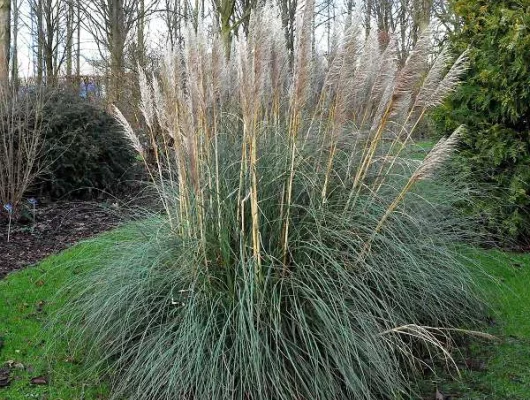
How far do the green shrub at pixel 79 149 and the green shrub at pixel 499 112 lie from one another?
12.7 feet

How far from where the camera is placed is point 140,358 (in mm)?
2873

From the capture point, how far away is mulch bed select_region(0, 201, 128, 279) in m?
5.35

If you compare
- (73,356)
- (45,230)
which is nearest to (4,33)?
(45,230)

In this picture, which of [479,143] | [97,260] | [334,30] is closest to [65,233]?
[97,260]

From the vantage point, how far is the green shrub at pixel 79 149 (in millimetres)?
7160

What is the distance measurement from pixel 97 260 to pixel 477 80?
386 centimetres

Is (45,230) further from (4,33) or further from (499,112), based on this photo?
(4,33)

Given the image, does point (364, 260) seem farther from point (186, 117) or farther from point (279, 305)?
point (186, 117)

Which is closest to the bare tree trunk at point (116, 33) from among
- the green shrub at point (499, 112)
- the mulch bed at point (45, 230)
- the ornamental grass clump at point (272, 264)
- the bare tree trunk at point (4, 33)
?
the bare tree trunk at point (4, 33)

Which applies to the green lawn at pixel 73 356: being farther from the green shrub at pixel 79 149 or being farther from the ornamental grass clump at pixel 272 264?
the green shrub at pixel 79 149

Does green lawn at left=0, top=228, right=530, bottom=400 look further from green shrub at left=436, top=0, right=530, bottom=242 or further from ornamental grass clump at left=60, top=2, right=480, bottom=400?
green shrub at left=436, top=0, right=530, bottom=242

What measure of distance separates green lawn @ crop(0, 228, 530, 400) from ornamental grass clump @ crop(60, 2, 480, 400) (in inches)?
6.2

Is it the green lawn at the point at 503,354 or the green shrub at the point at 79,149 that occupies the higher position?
the green shrub at the point at 79,149

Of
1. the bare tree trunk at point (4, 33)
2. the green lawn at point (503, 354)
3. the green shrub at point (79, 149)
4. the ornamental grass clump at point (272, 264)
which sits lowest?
the green lawn at point (503, 354)
